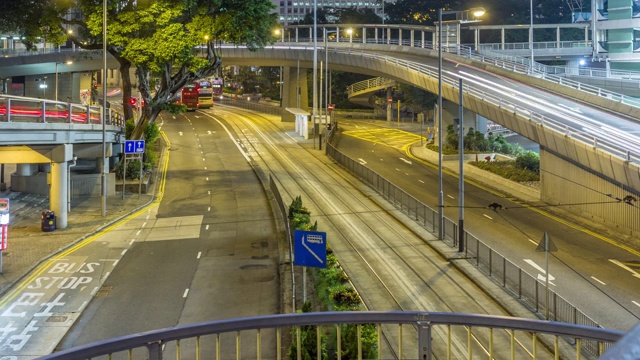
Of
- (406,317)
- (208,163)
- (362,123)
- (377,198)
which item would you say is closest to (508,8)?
(362,123)

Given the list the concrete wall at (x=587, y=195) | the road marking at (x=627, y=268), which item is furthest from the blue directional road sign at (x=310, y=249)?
the concrete wall at (x=587, y=195)

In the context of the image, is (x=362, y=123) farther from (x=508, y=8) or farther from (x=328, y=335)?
(x=328, y=335)

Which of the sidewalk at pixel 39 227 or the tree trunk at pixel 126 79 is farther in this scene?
the tree trunk at pixel 126 79

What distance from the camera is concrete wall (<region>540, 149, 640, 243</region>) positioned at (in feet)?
116

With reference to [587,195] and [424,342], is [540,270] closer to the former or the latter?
[587,195]

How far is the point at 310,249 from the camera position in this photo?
63.1ft

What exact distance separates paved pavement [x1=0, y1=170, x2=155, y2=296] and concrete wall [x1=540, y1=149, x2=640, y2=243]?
25.1 m

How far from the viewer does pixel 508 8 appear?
12125 cm

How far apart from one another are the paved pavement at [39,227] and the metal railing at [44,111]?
17.4 ft

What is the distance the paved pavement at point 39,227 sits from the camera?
27922mm

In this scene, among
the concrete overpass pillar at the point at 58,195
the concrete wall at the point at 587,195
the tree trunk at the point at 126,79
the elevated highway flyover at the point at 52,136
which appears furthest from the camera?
the tree trunk at the point at 126,79

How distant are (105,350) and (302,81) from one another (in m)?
91.7

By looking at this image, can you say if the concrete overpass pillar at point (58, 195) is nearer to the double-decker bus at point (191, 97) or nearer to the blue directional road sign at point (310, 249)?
the blue directional road sign at point (310, 249)

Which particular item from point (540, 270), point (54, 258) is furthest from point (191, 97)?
point (540, 270)
